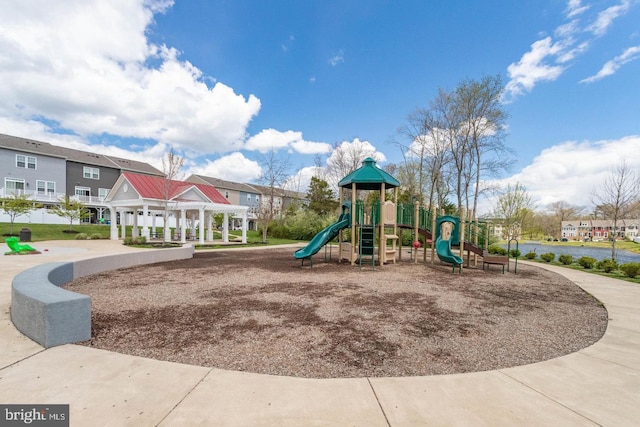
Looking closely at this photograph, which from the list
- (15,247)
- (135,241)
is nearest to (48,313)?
(15,247)

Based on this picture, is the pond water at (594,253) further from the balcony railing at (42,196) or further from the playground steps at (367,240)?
the balcony railing at (42,196)

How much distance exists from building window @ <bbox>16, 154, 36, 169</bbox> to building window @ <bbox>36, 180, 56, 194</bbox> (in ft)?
5.68

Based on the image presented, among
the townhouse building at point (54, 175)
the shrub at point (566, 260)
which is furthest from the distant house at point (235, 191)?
the shrub at point (566, 260)

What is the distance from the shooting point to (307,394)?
267 cm

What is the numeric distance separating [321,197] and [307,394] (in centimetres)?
3724

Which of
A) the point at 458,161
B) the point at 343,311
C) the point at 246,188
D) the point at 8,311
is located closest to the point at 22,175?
the point at 246,188

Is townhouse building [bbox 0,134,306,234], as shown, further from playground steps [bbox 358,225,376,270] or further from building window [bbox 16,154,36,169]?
playground steps [bbox 358,225,376,270]

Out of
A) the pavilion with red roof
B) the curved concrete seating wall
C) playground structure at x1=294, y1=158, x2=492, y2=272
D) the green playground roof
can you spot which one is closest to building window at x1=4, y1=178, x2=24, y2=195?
the pavilion with red roof

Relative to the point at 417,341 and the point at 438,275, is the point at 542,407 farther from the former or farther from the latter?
the point at 438,275

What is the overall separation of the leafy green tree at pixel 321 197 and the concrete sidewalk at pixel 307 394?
35.3 metres

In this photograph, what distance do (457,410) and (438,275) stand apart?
27.0 feet

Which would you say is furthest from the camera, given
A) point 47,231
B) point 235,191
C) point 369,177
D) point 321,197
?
point 235,191

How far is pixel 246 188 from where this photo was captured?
176 feet

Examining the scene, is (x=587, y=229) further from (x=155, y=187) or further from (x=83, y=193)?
(x=83, y=193)
